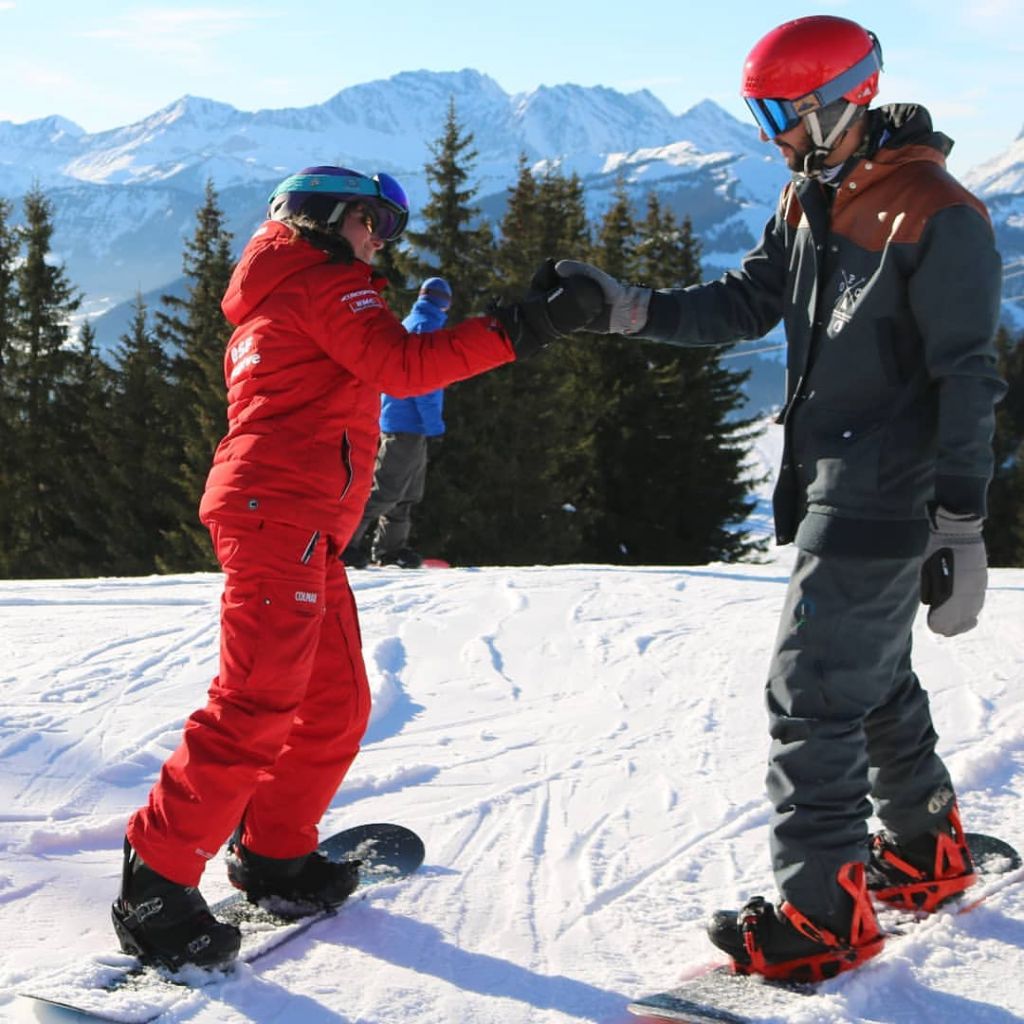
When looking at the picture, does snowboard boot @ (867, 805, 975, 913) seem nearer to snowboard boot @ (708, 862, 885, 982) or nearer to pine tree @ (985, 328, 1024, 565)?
snowboard boot @ (708, 862, 885, 982)

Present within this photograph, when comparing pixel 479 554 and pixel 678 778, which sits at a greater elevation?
pixel 678 778

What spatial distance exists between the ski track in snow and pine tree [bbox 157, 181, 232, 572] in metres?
17.6

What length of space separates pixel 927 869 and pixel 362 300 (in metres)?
2.13

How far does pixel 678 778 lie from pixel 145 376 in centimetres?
2831

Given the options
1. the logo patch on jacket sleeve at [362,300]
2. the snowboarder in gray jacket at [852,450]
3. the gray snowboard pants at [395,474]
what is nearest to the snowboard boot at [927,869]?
the snowboarder in gray jacket at [852,450]

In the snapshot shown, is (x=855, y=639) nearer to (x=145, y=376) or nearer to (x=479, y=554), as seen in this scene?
(x=479, y=554)

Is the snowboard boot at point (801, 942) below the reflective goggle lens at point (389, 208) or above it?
below

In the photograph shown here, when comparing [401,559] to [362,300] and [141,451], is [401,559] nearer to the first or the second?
[362,300]

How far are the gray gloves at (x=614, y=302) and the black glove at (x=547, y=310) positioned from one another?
22 millimetres

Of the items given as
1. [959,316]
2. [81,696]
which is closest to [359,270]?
Answer: [959,316]

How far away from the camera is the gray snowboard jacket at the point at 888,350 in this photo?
100 inches

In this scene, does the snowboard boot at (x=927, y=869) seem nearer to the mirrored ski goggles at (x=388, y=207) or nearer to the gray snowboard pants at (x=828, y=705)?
the gray snowboard pants at (x=828, y=705)

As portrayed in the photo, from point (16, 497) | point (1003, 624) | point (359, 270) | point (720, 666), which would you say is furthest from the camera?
point (16, 497)

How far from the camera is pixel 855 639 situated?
2.73 metres
